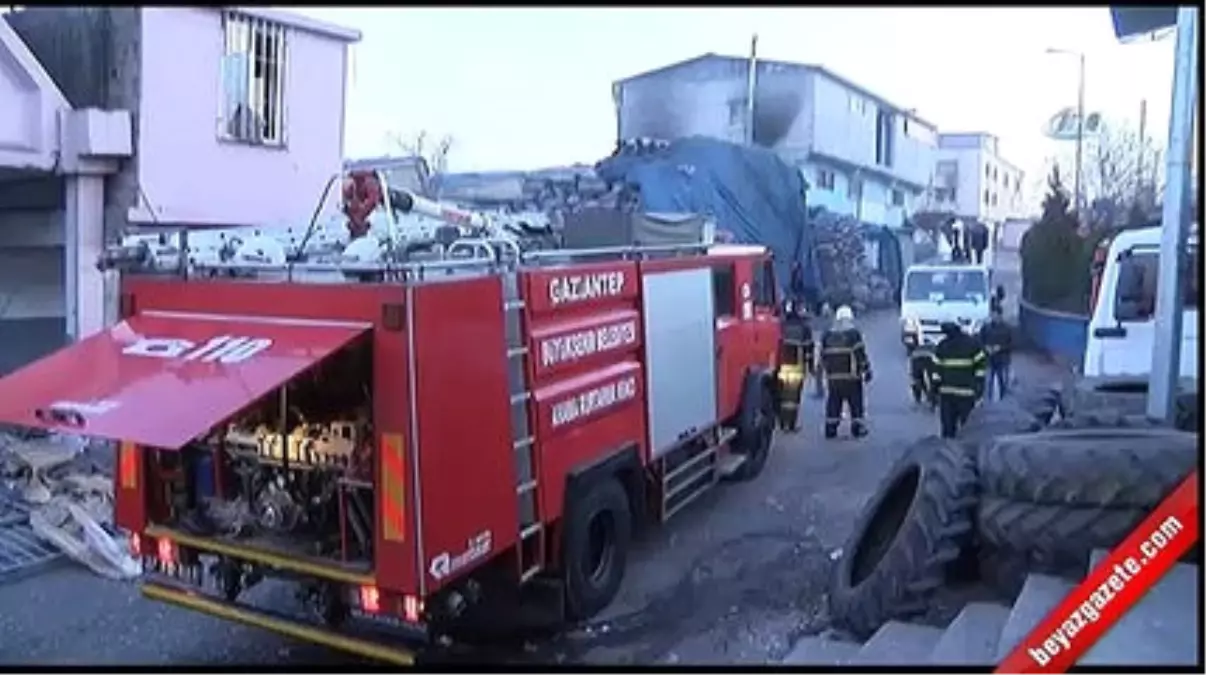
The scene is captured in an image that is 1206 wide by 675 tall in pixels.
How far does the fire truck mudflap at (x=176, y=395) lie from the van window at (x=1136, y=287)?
278 inches

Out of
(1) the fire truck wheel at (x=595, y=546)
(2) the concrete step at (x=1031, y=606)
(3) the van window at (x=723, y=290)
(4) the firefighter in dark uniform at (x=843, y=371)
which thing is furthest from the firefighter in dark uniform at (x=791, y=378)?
(2) the concrete step at (x=1031, y=606)

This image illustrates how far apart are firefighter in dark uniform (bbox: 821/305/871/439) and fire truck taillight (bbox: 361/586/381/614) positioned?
26.6 feet

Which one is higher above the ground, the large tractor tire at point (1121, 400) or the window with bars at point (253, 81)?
the window with bars at point (253, 81)

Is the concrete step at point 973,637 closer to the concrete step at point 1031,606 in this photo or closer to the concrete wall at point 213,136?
the concrete step at point 1031,606

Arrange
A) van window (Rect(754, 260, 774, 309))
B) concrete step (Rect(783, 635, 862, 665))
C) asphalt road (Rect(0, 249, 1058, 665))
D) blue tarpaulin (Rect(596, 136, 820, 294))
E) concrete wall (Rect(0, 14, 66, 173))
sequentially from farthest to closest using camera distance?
1. blue tarpaulin (Rect(596, 136, 820, 294))
2. van window (Rect(754, 260, 774, 309))
3. concrete wall (Rect(0, 14, 66, 173))
4. asphalt road (Rect(0, 249, 1058, 665))
5. concrete step (Rect(783, 635, 862, 665))

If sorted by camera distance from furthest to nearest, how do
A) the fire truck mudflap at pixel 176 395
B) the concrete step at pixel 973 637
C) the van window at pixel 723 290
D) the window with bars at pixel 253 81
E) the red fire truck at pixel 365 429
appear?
the window with bars at pixel 253 81, the van window at pixel 723 290, the red fire truck at pixel 365 429, the fire truck mudflap at pixel 176 395, the concrete step at pixel 973 637

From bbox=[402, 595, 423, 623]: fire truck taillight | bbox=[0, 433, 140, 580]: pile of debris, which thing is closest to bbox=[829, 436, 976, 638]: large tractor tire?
bbox=[402, 595, 423, 623]: fire truck taillight

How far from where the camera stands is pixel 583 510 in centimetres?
645

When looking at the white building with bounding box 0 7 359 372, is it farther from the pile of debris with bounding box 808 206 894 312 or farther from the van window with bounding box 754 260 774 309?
the pile of debris with bounding box 808 206 894 312

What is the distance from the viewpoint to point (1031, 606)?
4.57 meters

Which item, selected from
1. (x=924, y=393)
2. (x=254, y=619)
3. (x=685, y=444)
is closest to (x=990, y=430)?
(x=685, y=444)

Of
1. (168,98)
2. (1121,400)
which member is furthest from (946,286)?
(168,98)

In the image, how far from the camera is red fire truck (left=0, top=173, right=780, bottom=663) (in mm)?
5020

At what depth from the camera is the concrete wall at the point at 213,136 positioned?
37.6 feet
